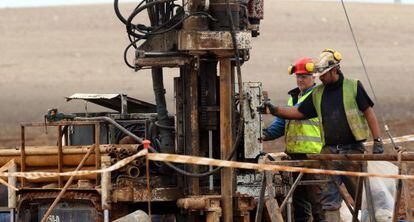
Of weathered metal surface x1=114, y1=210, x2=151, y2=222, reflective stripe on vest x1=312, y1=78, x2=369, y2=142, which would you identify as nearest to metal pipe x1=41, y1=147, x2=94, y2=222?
weathered metal surface x1=114, y1=210, x2=151, y2=222

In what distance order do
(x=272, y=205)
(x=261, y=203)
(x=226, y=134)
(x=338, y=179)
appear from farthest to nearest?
1. (x=226, y=134)
2. (x=338, y=179)
3. (x=261, y=203)
4. (x=272, y=205)

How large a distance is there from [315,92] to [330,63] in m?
0.35

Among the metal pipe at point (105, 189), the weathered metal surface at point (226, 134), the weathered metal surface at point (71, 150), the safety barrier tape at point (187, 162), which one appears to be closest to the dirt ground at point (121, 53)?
the weathered metal surface at point (71, 150)

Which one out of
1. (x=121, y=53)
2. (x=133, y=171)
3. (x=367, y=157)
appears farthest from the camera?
(x=121, y=53)

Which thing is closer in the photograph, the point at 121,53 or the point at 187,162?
the point at 187,162

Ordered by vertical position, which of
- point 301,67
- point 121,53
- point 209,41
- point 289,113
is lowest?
point 289,113

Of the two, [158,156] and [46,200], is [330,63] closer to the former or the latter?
[158,156]

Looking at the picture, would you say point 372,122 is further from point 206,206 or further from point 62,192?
point 62,192

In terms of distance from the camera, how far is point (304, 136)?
12453 mm

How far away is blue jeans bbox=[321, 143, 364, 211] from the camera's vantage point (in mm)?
10305

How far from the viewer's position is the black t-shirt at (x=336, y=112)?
Result: 1120 centimetres

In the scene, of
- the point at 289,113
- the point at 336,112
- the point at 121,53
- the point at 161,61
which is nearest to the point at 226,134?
the point at 289,113

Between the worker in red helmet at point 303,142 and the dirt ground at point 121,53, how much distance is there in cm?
1388

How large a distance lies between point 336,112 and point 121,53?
3651cm
